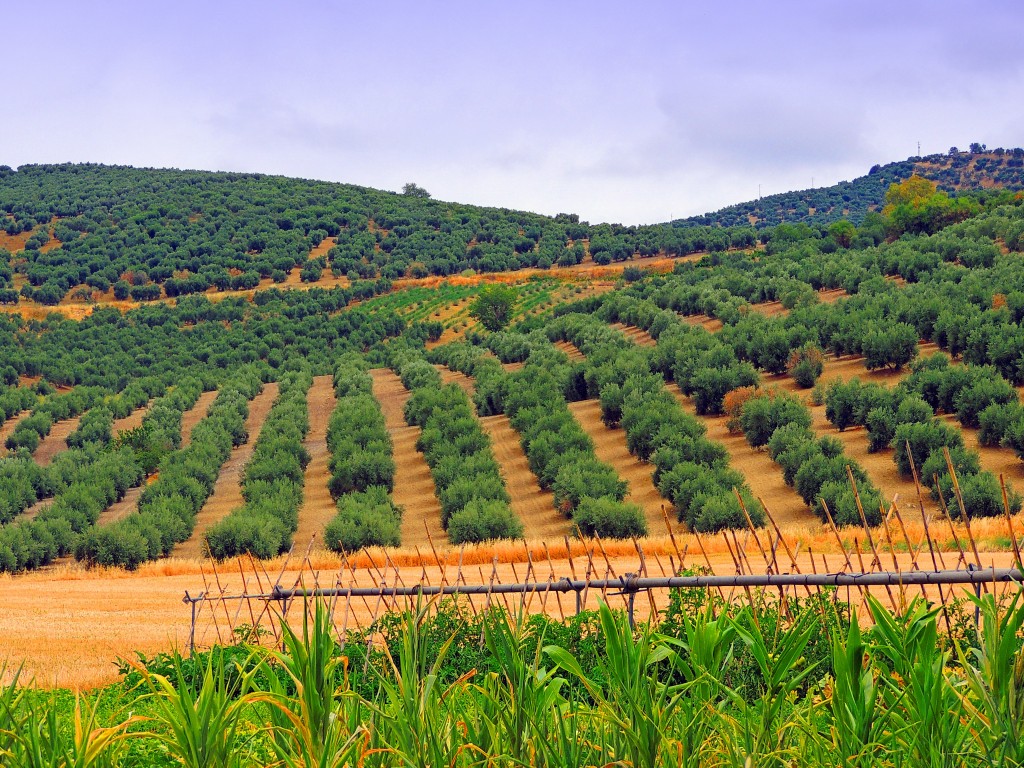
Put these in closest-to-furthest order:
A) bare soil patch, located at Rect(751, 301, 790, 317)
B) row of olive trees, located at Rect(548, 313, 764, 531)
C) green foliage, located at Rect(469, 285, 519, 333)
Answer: row of olive trees, located at Rect(548, 313, 764, 531) → bare soil patch, located at Rect(751, 301, 790, 317) → green foliage, located at Rect(469, 285, 519, 333)

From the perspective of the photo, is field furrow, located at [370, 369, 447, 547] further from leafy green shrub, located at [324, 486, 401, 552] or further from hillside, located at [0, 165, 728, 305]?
hillside, located at [0, 165, 728, 305]

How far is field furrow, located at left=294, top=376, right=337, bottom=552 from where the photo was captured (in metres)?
26.7

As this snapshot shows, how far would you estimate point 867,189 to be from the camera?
157 metres

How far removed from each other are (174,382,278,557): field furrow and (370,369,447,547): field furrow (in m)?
5.14

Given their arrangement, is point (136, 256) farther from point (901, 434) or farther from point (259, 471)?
point (901, 434)

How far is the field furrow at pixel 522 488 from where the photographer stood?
24.9 m

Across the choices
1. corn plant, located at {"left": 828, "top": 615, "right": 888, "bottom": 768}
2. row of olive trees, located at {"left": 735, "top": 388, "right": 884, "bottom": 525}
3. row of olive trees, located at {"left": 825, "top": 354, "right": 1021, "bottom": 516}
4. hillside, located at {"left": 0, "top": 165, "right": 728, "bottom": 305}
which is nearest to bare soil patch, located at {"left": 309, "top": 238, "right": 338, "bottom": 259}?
hillside, located at {"left": 0, "top": 165, "right": 728, "bottom": 305}

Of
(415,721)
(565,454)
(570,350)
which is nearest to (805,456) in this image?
(565,454)

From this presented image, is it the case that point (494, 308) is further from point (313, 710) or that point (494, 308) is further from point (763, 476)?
point (313, 710)

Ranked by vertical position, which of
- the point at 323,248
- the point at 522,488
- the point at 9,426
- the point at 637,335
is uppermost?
the point at 323,248

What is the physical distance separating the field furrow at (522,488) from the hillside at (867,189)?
110 metres

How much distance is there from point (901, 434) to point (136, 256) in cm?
8073

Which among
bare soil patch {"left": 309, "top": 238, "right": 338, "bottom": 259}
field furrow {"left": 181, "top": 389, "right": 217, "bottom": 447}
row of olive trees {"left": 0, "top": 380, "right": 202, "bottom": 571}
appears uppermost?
bare soil patch {"left": 309, "top": 238, "right": 338, "bottom": 259}

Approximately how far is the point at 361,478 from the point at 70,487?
9.21 m
